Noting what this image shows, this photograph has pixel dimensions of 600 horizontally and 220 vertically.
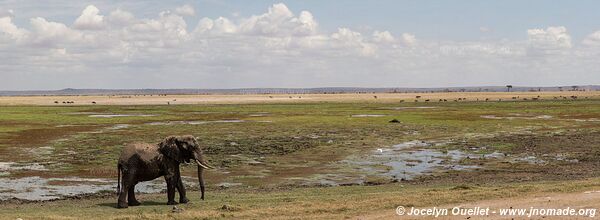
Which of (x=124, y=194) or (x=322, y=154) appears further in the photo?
(x=322, y=154)

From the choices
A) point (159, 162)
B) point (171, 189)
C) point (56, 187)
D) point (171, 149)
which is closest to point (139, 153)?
point (159, 162)

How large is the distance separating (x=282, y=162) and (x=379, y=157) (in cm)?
546

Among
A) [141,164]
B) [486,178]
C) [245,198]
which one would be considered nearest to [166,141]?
[141,164]

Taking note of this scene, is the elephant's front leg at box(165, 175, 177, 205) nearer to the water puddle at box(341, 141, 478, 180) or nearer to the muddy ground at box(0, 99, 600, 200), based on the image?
the muddy ground at box(0, 99, 600, 200)

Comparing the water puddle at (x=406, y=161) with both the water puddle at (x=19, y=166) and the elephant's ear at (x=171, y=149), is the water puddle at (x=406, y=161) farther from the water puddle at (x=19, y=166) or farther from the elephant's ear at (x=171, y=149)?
the water puddle at (x=19, y=166)

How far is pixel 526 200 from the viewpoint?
16250mm

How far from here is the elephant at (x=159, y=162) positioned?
19375mm

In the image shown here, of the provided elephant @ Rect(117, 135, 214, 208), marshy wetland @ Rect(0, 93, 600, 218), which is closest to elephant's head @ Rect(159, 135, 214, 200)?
elephant @ Rect(117, 135, 214, 208)

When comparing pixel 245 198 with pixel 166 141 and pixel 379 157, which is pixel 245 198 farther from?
pixel 379 157

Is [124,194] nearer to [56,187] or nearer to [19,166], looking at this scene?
[56,187]

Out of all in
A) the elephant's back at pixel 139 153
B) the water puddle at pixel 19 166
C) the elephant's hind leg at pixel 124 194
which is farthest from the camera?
the water puddle at pixel 19 166

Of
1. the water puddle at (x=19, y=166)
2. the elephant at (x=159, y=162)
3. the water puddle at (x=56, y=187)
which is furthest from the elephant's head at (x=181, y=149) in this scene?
the water puddle at (x=19, y=166)

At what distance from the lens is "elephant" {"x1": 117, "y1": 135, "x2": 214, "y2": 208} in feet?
63.6

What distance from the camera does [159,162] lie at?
19.8m
